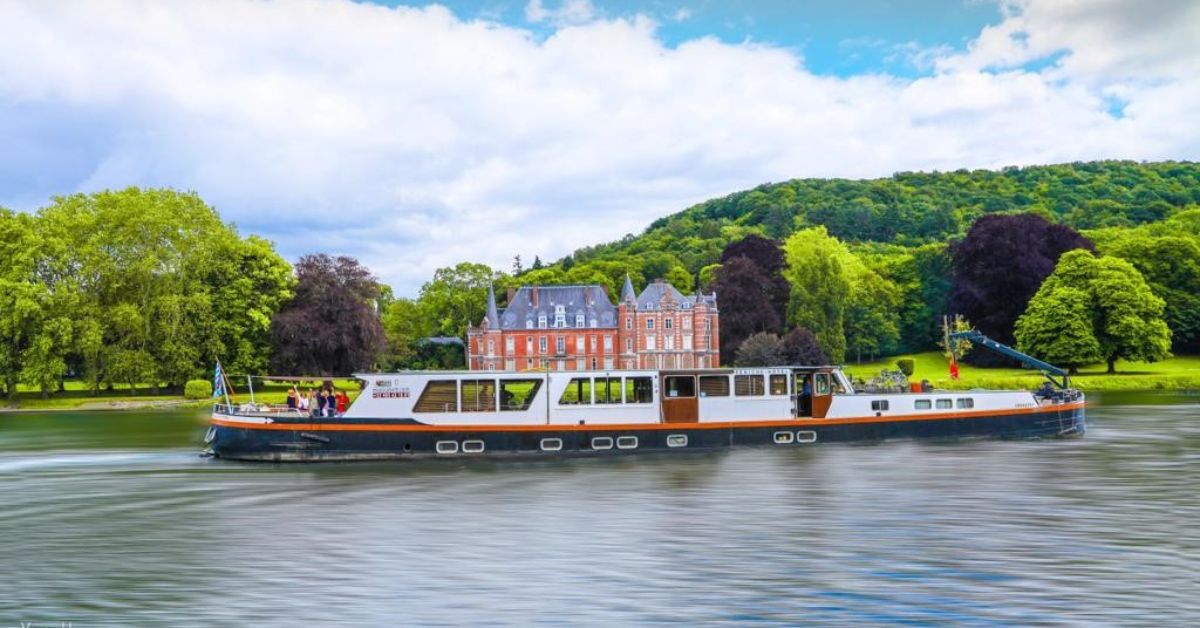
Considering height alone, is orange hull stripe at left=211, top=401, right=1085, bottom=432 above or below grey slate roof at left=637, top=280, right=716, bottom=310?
below

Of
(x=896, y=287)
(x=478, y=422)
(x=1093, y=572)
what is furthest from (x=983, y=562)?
(x=896, y=287)

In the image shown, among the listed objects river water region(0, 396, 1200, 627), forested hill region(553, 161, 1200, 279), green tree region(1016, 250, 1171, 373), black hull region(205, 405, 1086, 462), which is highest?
forested hill region(553, 161, 1200, 279)

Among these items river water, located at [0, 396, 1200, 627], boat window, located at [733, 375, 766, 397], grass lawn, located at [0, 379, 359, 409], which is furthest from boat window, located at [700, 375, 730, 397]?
grass lawn, located at [0, 379, 359, 409]

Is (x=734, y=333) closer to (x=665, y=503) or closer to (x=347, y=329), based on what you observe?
(x=347, y=329)

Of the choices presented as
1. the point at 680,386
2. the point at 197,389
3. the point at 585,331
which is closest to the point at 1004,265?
the point at 585,331

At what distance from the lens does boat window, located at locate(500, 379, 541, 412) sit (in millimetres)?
31438

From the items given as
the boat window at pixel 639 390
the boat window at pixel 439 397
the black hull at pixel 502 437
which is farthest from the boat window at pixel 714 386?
the boat window at pixel 439 397

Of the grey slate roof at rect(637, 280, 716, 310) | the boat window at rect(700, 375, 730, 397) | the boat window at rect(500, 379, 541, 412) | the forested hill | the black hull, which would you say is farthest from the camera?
the forested hill

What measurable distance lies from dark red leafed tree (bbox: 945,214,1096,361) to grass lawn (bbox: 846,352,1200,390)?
6.55 metres

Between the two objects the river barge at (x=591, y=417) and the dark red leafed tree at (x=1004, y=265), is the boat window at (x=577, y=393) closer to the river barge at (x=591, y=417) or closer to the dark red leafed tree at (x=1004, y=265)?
the river barge at (x=591, y=417)

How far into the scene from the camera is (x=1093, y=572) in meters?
15.9

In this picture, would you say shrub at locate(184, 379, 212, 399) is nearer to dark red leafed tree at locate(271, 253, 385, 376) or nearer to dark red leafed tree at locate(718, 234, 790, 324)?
dark red leafed tree at locate(271, 253, 385, 376)

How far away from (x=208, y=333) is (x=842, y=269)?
2197 inches

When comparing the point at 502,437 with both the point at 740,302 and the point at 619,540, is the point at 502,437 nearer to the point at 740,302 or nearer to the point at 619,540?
the point at 619,540
